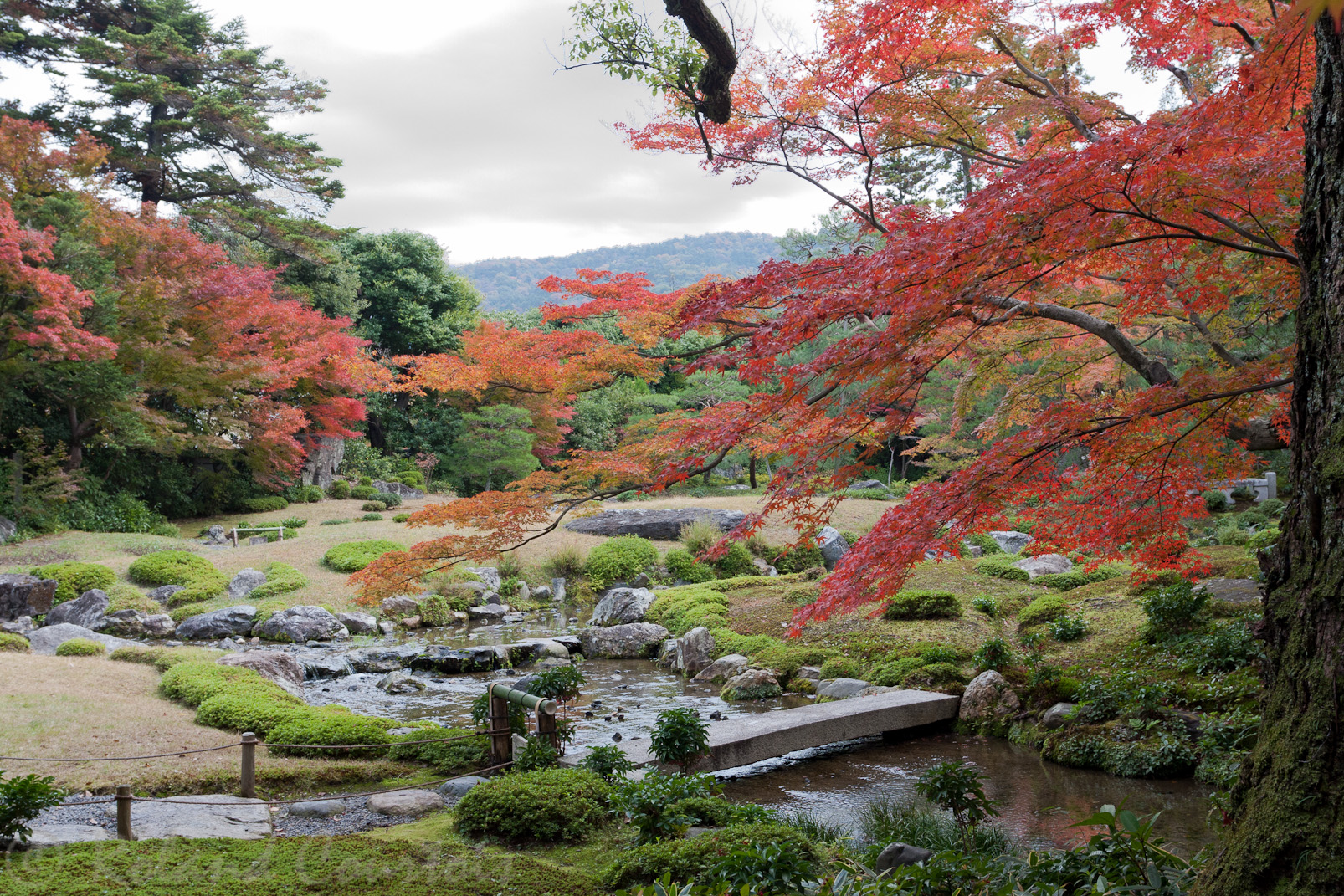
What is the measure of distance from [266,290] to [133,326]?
3098 millimetres

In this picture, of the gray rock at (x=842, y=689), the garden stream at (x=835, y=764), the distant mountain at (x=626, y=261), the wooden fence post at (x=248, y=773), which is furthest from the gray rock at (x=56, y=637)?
the distant mountain at (x=626, y=261)

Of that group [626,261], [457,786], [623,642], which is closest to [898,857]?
[457,786]

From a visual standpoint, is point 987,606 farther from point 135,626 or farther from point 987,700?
point 135,626

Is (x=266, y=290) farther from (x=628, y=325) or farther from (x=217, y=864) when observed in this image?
(x=217, y=864)

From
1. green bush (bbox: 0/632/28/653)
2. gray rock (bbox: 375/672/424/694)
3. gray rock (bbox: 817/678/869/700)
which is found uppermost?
green bush (bbox: 0/632/28/653)

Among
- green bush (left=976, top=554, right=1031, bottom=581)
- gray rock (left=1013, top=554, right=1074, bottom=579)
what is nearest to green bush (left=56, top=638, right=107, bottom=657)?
A: green bush (left=976, top=554, right=1031, bottom=581)

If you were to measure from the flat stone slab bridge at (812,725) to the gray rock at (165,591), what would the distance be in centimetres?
991

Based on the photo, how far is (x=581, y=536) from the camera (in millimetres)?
16797

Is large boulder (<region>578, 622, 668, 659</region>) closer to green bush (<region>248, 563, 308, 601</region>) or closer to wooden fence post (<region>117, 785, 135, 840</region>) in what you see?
green bush (<region>248, 563, 308, 601</region>)

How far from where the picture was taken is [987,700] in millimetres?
6902

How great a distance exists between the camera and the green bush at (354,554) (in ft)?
46.6

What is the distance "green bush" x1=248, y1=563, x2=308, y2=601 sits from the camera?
12812mm

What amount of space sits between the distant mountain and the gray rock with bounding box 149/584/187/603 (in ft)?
152

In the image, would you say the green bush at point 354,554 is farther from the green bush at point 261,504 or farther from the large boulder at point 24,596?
the green bush at point 261,504
